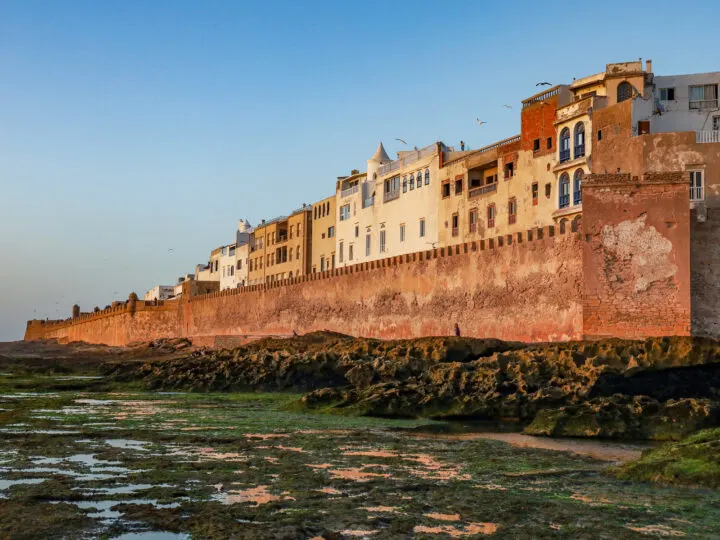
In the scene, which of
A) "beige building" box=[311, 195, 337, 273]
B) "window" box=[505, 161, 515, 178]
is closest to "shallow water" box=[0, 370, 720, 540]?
"window" box=[505, 161, 515, 178]

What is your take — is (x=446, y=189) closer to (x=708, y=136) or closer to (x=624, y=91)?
(x=624, y=91)

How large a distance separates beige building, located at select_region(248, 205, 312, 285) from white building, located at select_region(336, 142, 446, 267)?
17.6 feet

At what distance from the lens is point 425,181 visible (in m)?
45.3

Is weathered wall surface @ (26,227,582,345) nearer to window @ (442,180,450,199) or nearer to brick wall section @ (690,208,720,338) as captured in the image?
brick wall section @ (690,208,720,338)

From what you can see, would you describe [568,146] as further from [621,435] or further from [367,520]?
[367,520]

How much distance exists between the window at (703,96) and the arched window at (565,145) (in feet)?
15.8

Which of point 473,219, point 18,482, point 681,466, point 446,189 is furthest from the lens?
point 446,189

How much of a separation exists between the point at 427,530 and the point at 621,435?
7227 millimetres

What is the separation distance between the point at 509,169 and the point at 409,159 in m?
9.71

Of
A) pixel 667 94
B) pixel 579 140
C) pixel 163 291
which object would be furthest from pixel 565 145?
pixel 163 291

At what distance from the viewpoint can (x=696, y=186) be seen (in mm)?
28406

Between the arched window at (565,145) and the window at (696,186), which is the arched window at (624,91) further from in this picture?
the window at (696,186)

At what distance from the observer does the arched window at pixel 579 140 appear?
34.1 meters

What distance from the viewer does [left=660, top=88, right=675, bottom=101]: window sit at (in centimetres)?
3419
